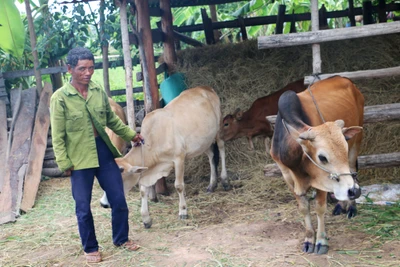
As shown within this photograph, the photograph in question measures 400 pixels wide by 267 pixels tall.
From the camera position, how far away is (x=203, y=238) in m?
5.82

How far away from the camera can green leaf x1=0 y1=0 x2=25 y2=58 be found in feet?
31.2

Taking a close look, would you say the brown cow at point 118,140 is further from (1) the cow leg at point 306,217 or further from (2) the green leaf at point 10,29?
(1) the cow leg at point 306,217

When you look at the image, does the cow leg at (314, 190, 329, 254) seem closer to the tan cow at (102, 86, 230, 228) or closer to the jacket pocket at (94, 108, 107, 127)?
the tan cow at (102, 86, 230, 228)

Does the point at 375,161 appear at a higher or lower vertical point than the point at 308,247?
higher

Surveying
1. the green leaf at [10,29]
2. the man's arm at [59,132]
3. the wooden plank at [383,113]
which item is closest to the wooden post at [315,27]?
the wooden plank at [383,113]

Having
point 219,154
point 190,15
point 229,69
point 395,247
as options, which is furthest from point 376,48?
point 190,15

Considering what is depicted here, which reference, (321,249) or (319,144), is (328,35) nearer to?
(319,144)

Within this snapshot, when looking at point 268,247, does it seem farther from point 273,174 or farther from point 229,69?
point 229,69

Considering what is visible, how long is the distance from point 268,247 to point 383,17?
6.83 m

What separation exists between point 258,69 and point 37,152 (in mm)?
4282

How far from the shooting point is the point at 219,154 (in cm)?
883

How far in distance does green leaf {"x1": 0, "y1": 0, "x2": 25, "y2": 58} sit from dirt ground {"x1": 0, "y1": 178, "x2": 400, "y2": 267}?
11.7 ft

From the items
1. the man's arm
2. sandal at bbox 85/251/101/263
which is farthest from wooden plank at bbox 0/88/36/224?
the man's arm

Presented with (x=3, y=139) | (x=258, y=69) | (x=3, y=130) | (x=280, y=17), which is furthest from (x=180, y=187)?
(x=280, y=17)
